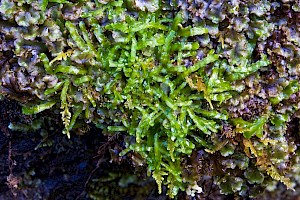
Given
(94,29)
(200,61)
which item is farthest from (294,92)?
(94,29)

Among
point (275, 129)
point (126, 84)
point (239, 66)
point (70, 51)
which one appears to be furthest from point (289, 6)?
point (70, 51)

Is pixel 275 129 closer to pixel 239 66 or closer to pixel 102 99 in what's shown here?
pixel 239 66

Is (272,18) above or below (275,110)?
above

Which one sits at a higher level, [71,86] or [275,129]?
[71,86]

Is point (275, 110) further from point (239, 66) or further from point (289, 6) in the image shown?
point (289, 6)

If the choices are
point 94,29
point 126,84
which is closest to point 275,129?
point 126,84

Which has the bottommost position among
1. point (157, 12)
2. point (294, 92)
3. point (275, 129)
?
point (275, 129)

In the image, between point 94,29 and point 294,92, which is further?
point 294,92

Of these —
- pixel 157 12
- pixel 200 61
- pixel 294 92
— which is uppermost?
pixel 157 12

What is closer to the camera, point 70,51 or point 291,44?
point 70,51
